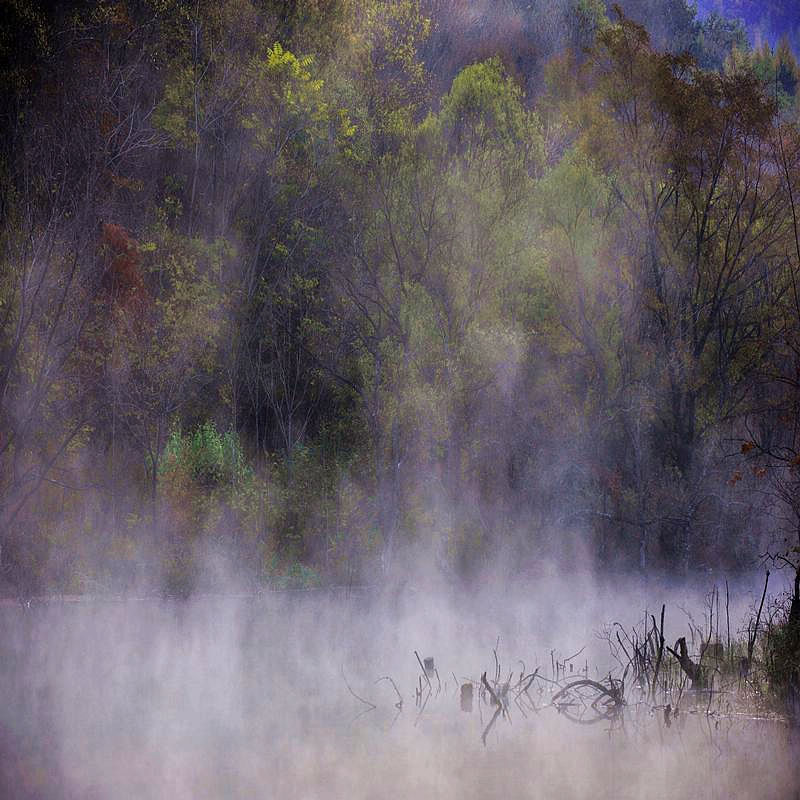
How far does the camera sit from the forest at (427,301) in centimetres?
2086

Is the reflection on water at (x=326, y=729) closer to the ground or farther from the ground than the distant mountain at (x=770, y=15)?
closer to the ground

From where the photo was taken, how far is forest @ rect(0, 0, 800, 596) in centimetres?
2086

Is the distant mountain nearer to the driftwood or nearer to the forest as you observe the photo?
the forest

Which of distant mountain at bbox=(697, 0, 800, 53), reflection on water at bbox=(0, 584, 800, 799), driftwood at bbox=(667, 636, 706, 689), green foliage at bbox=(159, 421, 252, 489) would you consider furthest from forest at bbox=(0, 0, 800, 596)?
distant mountain at bbox=(697, 0, 800, 53)

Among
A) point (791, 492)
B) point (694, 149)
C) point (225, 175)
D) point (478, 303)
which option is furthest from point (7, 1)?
point (791, 492)

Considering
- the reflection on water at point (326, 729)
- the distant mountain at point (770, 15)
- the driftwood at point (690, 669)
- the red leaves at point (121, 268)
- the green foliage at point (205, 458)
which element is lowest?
the reflection on water at point (326, 729)

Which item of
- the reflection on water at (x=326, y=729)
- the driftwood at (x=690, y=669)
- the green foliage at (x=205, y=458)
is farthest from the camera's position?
the green foliage at (x=205, y=458)

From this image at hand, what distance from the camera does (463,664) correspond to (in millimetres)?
12484

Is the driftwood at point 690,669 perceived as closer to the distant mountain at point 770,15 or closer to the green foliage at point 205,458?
the green foliage at point 205,458

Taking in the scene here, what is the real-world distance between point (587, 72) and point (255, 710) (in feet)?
54.9

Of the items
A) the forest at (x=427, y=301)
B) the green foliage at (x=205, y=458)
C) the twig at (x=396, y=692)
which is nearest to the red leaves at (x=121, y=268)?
the forest at (x=427, y=301)

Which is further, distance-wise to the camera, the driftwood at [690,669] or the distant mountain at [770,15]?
the distant mountain at [770,15]

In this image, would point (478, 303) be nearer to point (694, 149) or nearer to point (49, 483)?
point (694, 149)

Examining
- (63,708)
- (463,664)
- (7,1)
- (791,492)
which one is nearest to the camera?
(63,708)
